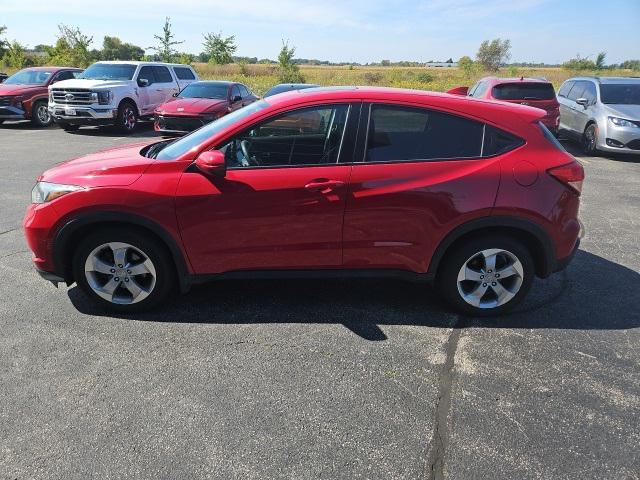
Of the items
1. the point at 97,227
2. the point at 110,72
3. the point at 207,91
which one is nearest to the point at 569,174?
the point at 97,227

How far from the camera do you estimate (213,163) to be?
313 cm

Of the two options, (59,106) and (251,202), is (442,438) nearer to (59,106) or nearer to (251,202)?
(251,202)

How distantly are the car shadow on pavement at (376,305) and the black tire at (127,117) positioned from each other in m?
11.1

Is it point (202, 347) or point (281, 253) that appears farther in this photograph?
point (281, 253)

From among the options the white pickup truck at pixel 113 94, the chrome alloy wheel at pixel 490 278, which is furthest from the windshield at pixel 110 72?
the chrome alloy wheel at pixel 490 278

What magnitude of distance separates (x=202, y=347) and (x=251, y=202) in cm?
105

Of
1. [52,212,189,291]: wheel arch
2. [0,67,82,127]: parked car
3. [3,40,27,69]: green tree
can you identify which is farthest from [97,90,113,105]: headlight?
[3,40,27,69]: green tree

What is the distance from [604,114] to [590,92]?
4.33ft

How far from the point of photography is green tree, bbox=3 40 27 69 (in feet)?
133

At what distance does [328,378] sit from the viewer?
9.51 feet

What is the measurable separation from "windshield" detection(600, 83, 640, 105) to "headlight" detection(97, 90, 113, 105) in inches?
501

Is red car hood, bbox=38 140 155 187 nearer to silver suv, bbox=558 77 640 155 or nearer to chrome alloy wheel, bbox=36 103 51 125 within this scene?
silver suv, bbox=558 77 640 155

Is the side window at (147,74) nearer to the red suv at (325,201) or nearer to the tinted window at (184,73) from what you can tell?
the tinted window at (184,73)

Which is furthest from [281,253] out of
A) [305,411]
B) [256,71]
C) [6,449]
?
[256,71]
